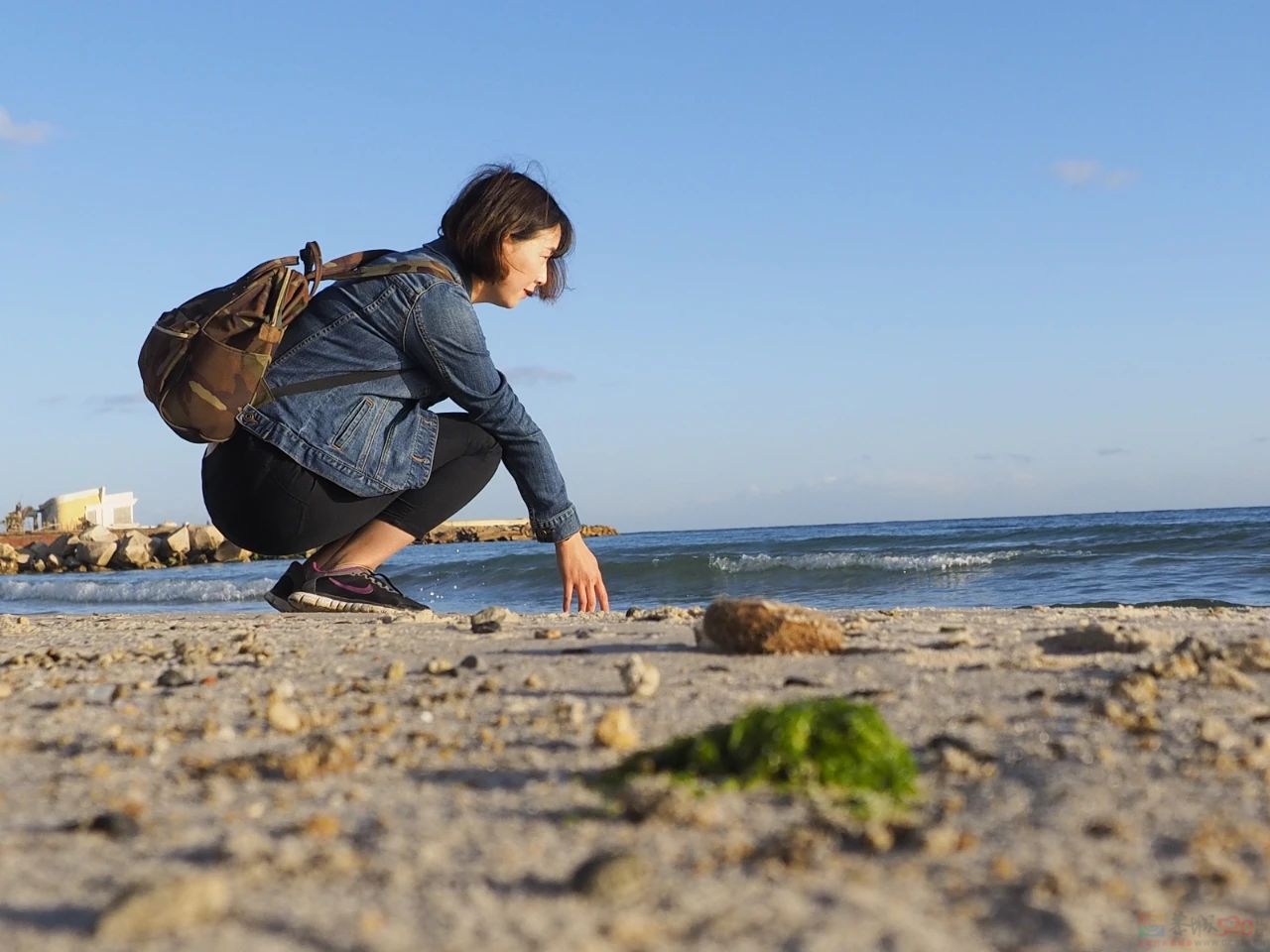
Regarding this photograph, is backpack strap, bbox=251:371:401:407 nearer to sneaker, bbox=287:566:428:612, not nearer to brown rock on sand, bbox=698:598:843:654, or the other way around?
sneaker, bbox=287:566:428:612

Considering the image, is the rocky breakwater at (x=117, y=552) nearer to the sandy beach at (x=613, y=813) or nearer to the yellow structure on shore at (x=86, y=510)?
the yellow structure on shore at (x=86, y=510)

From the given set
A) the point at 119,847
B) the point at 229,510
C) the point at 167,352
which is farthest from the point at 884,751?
the point at 229,510

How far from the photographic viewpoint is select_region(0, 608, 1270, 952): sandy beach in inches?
44.7

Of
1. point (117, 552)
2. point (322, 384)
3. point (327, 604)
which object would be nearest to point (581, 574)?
point (322, 384)

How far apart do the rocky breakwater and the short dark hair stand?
67.2 feet

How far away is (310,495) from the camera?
3723 millimetres

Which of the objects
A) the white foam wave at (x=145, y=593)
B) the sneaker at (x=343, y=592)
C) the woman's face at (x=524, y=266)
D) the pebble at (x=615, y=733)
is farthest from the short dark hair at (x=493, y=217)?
the white foam wave at (x=145, y=593)

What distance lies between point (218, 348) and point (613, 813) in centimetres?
233

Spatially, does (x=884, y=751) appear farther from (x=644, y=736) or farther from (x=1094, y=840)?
(x=644, y=736)

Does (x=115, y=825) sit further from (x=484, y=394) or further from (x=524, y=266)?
(x=524, y=266)

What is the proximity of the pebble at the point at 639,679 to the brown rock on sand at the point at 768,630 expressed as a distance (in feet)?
1.38

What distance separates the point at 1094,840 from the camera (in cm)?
134

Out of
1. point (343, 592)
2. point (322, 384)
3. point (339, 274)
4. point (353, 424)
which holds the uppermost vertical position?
point (339, 274)

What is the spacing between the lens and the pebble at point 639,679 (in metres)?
2.17
